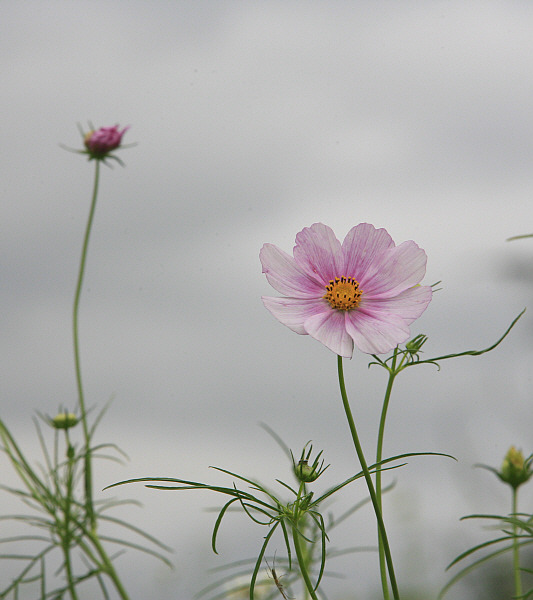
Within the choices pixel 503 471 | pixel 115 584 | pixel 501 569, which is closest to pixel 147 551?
pixel 115 584

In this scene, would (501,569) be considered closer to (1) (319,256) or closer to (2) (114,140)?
(2) (114,140)

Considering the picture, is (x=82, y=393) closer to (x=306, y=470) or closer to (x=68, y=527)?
(x=68, y=527)

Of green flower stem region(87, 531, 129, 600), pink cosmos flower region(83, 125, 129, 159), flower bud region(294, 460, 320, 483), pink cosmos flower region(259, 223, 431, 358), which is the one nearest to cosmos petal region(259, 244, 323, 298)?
pink cosmos flower region(259, 223, 431, 358)

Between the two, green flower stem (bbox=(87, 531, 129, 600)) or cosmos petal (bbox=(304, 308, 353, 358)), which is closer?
cosmos petal (bbox=(304, 308, 353, 358))

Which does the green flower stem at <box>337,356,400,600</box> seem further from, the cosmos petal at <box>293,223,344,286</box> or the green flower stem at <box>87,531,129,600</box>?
the green flower stem at <box>87,531,129,600</box>

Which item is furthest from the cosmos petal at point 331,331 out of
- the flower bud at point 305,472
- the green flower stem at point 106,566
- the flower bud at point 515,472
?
the green flower stem at point 106,566

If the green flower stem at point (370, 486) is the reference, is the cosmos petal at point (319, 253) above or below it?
above

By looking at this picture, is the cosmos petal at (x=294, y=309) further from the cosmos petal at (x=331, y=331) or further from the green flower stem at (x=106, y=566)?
the green flower stem at (x=106, y=566)

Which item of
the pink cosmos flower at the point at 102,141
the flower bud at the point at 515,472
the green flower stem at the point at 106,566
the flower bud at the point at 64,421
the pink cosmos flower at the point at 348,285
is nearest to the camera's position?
the pink cosmos flower at the point at 348,285
